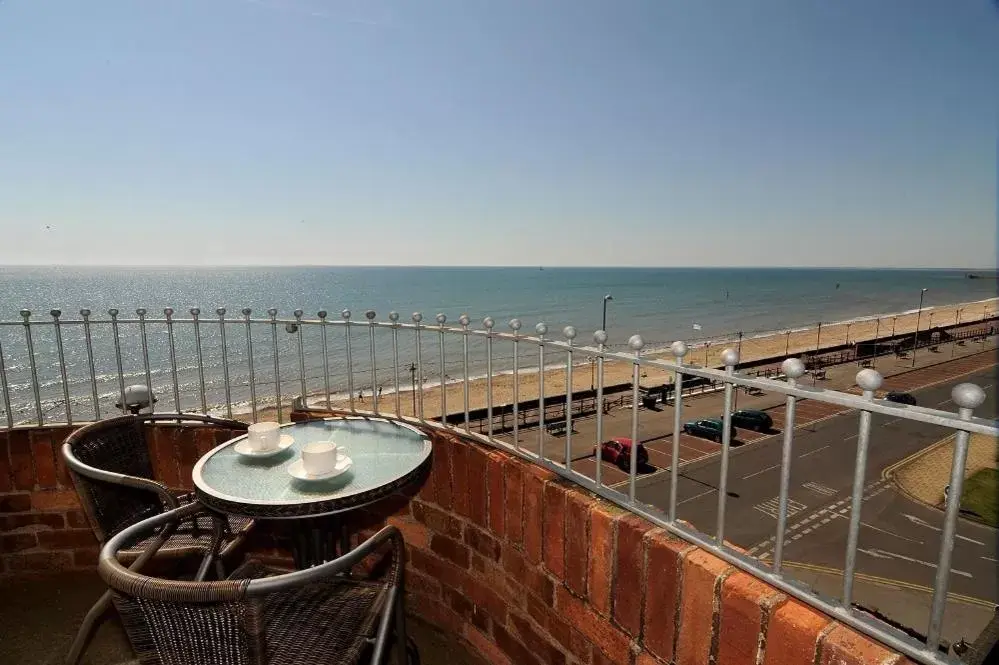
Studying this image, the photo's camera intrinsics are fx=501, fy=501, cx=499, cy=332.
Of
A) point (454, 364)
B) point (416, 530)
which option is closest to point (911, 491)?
point (416, 530)

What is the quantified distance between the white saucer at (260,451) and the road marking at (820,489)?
1685 centimetres

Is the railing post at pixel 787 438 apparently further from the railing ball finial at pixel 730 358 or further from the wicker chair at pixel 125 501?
the wicker chair at pixel 125 501

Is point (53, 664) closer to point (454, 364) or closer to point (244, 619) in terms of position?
point (244, 619)

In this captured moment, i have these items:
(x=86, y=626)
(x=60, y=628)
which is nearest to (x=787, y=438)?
(x=86, y=626)

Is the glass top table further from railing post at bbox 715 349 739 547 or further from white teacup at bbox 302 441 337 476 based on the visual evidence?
railing post at bbox 715 349 739 547

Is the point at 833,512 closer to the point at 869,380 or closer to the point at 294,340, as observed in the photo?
the point at 869,380

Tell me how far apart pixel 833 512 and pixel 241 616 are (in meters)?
16.5

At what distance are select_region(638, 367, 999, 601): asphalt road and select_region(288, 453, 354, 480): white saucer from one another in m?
11.5

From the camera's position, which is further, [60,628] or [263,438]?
[60,628]

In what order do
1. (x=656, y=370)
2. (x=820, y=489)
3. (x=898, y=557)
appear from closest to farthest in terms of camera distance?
1. (x=898, y=557)
2. (x=820, y=489)
3. (x=656, y=370)

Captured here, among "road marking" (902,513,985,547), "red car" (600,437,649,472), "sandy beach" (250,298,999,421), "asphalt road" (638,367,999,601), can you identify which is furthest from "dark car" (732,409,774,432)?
"road marking" (902,513,985,547)

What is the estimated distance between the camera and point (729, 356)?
4.95 ft

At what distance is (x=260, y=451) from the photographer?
2.42 m

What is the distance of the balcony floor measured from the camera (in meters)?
2.76
